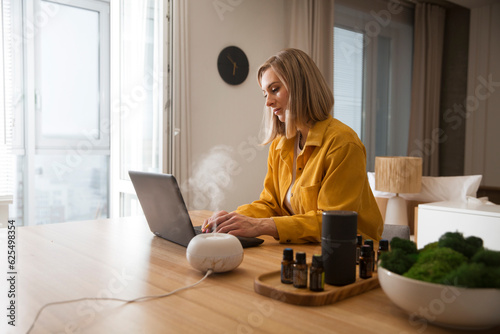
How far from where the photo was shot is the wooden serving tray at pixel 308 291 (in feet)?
2.94

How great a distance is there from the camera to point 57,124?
434 centimetres

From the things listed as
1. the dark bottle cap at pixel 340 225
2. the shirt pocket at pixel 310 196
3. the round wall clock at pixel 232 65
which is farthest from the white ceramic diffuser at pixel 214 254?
the round wall clock at pixel 232 65

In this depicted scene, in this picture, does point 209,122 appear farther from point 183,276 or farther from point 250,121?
point 183,276

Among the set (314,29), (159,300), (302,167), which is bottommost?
(159,300)

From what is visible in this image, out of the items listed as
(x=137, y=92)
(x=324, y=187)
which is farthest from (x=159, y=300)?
(x=137, y=92)

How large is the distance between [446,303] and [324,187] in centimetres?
85

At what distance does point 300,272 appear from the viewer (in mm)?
955


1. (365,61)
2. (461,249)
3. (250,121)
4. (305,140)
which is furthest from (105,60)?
(461,249)

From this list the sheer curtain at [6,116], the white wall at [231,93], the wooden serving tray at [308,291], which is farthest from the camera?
the white wall at [231,93]

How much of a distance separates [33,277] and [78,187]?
12.4ft

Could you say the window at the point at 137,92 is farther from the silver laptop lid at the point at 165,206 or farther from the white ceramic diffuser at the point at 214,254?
the white ceramic diffuser at the point at 214,254

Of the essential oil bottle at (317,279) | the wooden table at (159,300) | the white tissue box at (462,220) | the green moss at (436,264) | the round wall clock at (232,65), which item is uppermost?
the round wall clock at (232,65)

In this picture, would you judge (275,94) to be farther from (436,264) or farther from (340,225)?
(436,264)

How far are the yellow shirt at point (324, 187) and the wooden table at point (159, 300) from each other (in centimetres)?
8
